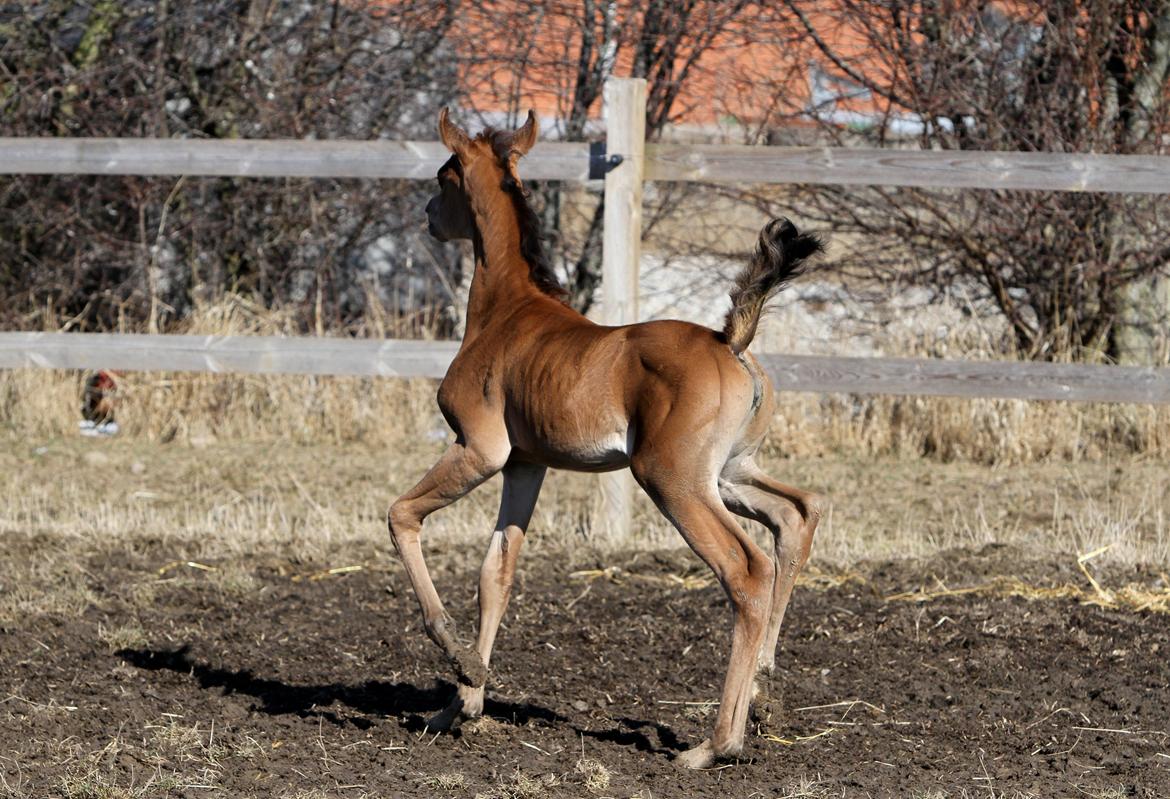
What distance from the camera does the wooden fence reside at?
7098mm

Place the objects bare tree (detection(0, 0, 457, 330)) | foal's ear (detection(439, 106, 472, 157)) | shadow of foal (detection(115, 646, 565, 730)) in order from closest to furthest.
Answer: shadow of foal (detection(115, 646, 565, 730)), foal's ear (detection(439, 106, 472, 157)), bare tree (detection(0, 0, 457, 330))

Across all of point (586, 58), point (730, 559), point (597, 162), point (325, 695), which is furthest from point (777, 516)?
point (586, 58)

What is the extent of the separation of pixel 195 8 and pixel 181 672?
748 cm

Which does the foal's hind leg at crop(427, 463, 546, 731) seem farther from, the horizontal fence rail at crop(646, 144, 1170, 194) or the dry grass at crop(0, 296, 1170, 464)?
the dry grass at crop(0, 296, 1170, 464)

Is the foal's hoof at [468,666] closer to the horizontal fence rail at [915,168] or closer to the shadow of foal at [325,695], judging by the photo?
the shadow of foal at [325,695]

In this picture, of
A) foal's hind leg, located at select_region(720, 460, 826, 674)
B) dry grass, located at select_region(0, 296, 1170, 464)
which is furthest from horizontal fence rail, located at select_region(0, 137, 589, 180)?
foal's hind leg, located at select_region(720, 460, 826, 674)

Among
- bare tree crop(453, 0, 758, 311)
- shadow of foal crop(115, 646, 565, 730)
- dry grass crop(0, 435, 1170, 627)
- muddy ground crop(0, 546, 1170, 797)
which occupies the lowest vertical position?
shadow of foal crop(115, 646, 565, 730)

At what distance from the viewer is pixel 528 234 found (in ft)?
16.5

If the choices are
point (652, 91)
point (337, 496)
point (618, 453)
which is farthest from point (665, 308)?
point (618, 453)

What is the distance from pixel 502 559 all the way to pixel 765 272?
1.34 metres

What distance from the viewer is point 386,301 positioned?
12156 mm

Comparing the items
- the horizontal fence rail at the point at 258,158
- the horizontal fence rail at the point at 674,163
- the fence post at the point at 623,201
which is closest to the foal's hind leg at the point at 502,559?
the fence post at the point at 623,201

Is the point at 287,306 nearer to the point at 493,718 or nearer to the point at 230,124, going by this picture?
the point at 230,124

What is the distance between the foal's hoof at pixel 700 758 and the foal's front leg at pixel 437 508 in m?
0.66
